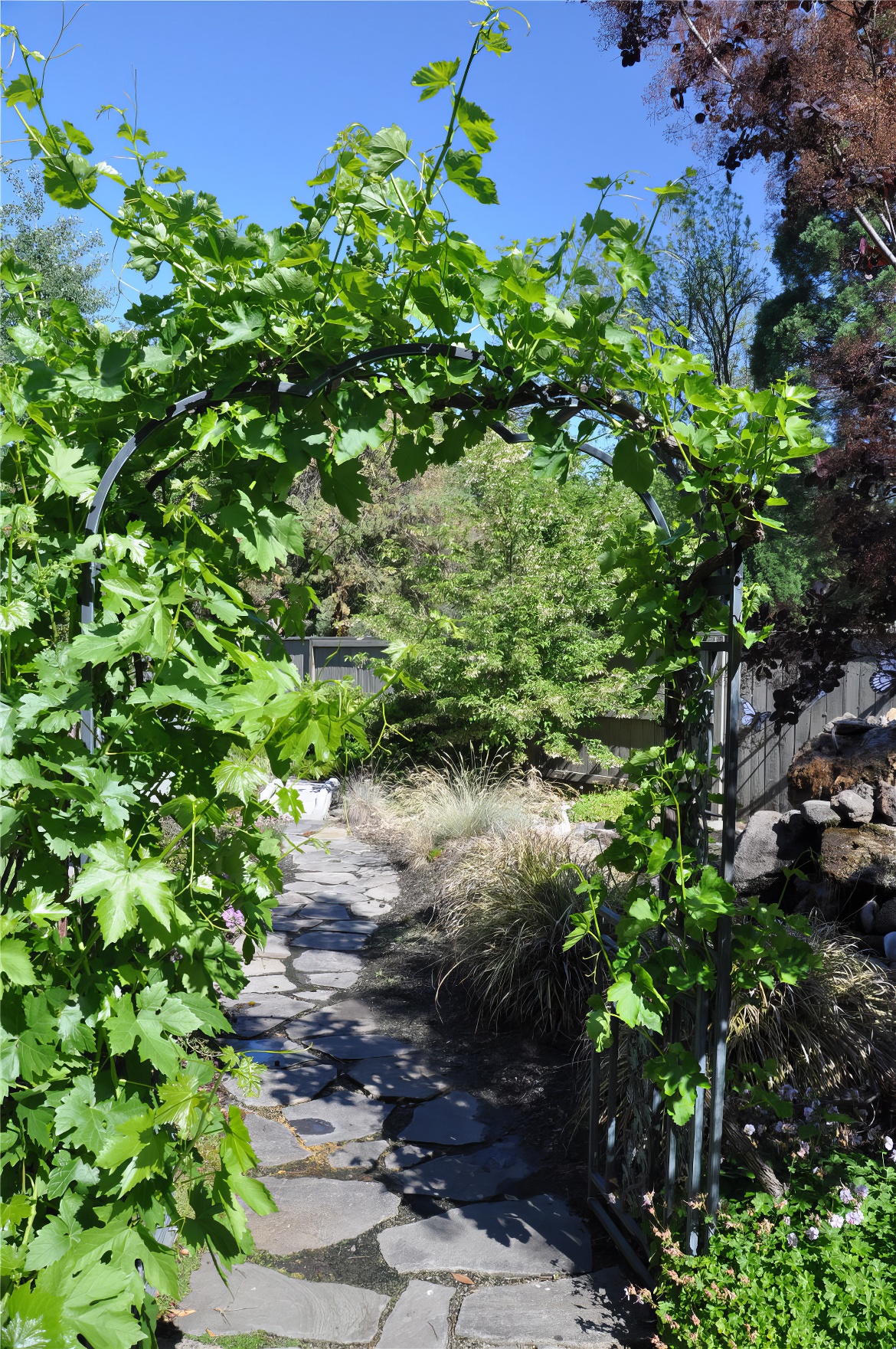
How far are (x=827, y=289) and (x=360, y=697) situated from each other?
1532cm

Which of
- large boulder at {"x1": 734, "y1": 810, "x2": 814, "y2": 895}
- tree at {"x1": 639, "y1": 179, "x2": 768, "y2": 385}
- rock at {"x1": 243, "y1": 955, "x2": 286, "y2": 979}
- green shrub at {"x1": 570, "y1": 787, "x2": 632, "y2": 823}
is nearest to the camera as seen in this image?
large boulder at {"x1": 734, "y1": 810, "x2": 814, "y2": 895}

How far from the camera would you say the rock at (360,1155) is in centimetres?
304

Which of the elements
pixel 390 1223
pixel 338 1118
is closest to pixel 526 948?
pixel 338 1118

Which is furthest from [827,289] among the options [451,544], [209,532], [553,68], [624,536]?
[209,532]

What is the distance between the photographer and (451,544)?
9.13m

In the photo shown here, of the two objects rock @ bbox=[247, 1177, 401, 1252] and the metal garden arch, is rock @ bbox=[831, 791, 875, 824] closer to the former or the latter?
the metal garden arch

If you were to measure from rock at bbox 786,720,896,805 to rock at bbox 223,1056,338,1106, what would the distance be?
2922 mm

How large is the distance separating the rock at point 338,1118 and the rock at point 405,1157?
159 mm

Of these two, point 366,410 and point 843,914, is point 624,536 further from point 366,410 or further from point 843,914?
point 843,914

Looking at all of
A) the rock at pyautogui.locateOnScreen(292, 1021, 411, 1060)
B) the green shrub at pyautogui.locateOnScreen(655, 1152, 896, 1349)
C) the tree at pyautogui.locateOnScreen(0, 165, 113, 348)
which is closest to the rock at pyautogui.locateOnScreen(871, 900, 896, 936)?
the green shrub at pyautogui.locateOnScreen(655, 1152, 896, 1349)

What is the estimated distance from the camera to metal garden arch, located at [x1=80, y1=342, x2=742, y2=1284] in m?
1.77

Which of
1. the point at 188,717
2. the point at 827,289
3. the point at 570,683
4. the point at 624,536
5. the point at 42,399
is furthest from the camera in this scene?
the point at 827,289

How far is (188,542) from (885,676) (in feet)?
12.8

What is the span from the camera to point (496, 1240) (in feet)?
8.52
